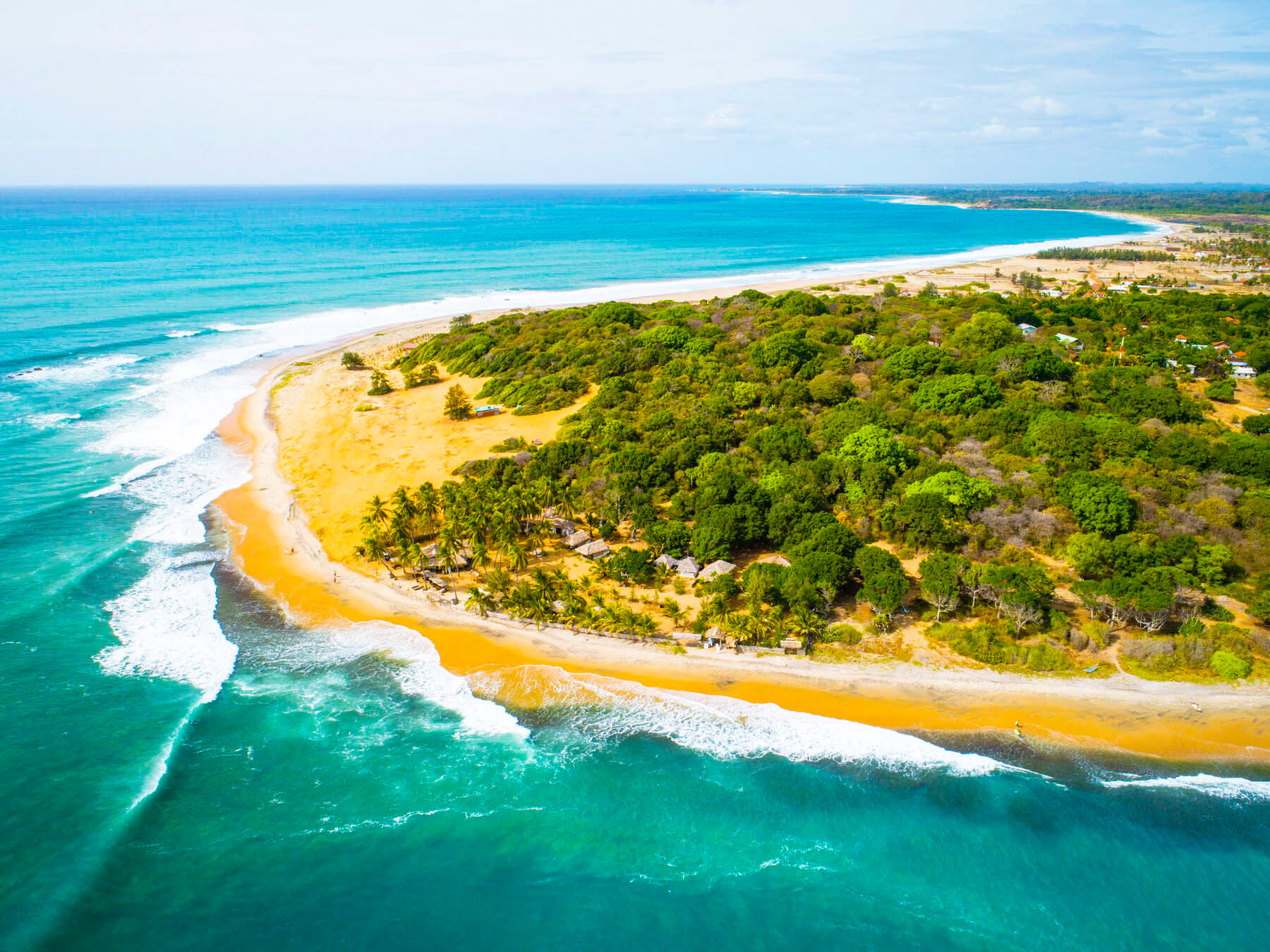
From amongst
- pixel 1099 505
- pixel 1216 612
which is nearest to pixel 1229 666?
pixel 1216 612

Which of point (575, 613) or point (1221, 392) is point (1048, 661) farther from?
point (1221, 392)

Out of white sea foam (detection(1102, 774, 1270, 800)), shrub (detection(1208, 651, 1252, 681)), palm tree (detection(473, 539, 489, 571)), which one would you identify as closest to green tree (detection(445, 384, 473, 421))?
palm tree (detection(473, 539, 489, 571))

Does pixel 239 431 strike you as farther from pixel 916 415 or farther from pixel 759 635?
pixel 916 415

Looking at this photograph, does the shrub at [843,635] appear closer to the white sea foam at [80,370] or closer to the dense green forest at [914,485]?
the dense green forest at [914,485]

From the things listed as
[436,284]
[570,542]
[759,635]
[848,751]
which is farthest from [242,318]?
[848,751]

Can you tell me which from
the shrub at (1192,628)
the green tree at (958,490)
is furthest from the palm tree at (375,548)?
the shrub at (1192,628)
